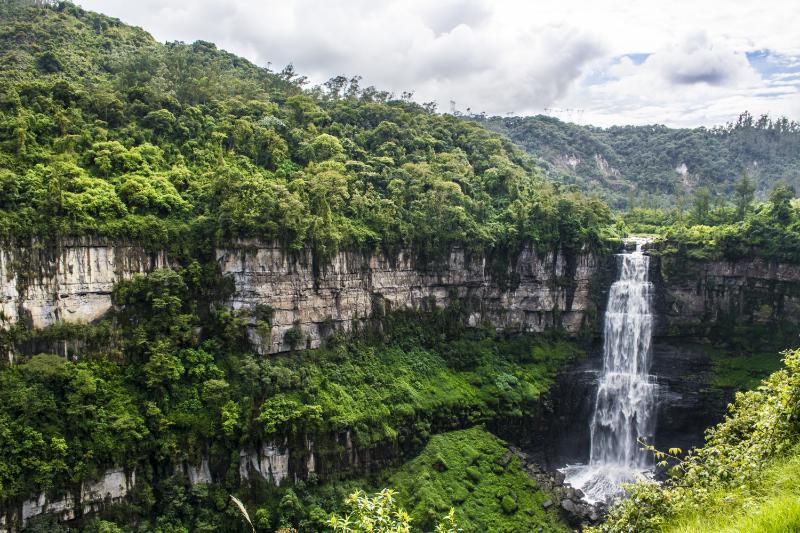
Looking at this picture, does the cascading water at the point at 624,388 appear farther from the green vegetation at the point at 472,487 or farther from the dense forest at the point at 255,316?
the green vegetation at the point at 472,487

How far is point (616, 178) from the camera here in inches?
3130

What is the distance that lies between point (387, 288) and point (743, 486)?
27275 mm

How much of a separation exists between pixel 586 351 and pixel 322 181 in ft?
67.6

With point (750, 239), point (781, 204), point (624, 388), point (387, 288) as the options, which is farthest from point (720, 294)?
point (387, 288)

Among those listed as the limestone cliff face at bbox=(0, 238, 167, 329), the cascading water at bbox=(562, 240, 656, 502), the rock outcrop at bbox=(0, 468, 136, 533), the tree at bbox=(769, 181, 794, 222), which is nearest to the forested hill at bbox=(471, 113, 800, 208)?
the tree at bbox=(769, 181, 794, 222)

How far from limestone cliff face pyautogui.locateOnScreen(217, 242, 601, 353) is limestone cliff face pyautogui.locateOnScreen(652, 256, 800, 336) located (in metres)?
4.42

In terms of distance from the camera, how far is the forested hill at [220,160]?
25.7 metres

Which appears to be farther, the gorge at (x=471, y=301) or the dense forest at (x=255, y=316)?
the gorge at (x=471, y=301)

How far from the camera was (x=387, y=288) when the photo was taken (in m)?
33.5

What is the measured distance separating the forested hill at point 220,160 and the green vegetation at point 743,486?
2267 cm

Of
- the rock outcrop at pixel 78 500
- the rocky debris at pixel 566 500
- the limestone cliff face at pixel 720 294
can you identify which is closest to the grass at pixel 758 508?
the rocky debris at pixel 566 500

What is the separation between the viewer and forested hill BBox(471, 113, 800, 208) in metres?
72.6

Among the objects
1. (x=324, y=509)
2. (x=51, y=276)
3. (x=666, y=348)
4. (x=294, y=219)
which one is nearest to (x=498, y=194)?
(x=666, y=348)

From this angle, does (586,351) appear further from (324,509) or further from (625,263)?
(324,509)
